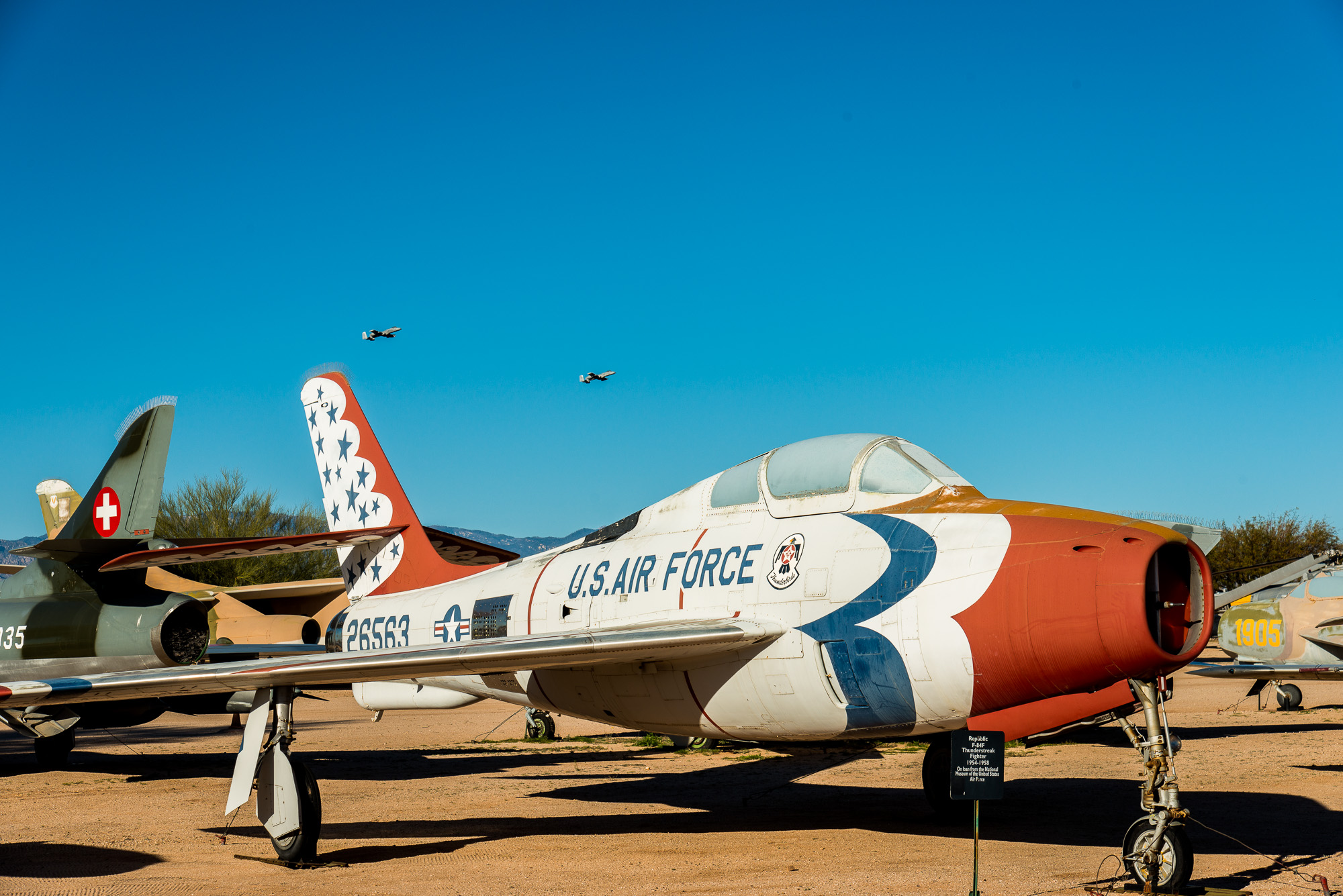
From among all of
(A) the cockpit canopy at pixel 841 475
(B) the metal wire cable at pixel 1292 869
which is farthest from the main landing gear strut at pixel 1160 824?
(A) the cockpit canopy at pixel 841 475

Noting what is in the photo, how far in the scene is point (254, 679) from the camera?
29.1 ft

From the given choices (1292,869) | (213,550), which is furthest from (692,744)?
(1292,869)

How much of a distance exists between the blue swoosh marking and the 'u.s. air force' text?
1075mm

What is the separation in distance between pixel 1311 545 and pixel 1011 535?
67.5 m

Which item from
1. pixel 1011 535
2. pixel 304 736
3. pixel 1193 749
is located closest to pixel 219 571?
pixel 304 736

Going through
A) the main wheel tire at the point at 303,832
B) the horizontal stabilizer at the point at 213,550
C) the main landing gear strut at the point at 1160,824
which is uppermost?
the horizontal stabilizer at the point at 213,550

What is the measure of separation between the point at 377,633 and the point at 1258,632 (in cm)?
1863

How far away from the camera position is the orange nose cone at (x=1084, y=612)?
6.91m

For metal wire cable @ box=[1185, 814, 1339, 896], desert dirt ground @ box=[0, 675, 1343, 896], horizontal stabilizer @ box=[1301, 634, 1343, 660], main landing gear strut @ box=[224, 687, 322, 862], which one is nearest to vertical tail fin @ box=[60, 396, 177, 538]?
desert dirt ground @ box=[0, 675, 1343, 896]

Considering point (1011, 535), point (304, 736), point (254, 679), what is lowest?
point (304, 736)

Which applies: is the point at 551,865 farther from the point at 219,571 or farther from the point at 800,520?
the point at 219,571

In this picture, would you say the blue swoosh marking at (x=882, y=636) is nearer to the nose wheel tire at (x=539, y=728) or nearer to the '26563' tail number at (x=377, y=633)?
the '26563' tail number at (x=377, y=633)

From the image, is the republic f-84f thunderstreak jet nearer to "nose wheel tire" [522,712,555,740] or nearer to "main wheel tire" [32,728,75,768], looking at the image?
"main wheel tire" [32,728,75,768]

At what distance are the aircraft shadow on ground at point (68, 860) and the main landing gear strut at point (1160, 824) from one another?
25.8 feet
